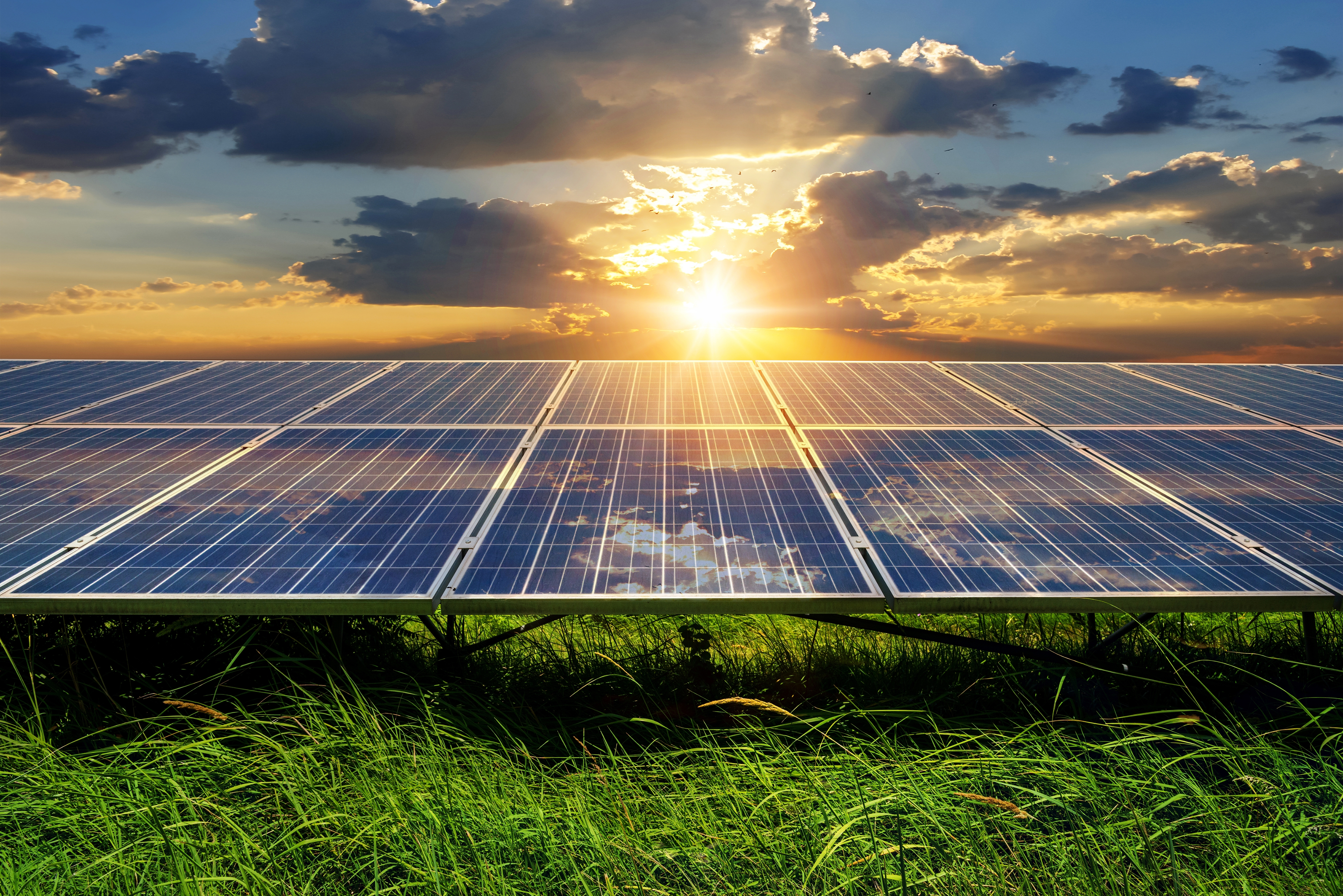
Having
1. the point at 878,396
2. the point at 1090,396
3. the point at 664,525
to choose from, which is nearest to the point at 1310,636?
the point at 1090,396

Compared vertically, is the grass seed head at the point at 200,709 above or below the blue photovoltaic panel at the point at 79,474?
below

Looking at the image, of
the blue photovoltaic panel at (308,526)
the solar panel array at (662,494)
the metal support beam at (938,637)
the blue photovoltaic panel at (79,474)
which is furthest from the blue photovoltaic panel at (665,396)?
the blue photovoltaic panel at (79,474)

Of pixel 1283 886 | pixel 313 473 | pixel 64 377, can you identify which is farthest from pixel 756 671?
pixel 64 377

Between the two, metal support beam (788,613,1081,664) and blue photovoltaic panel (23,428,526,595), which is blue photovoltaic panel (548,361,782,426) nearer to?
blue photovoltaic panel (23,428,526,595)

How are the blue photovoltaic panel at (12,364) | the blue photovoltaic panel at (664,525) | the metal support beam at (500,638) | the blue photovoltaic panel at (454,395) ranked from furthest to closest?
the blue photovoltaic panel at (12,364), the blue photovoltaic panel at (454,395), the metal support beam at (500,638), the blue photovoltaic panel at (664,525)

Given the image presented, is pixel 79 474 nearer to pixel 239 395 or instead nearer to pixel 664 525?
pixel 239 395

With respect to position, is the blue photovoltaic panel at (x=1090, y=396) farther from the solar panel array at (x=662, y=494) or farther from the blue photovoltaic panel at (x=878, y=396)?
the blue photovoltaic panel at (x=878, y=396)
